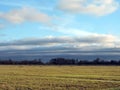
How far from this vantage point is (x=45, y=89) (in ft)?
121

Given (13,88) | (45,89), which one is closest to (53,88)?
(45,89)

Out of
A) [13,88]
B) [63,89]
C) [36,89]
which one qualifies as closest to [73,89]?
[63,89]

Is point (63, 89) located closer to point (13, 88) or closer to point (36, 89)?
point (36, 89)

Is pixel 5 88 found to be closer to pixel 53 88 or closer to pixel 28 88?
pixel 28 88

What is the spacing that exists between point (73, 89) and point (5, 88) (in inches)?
263

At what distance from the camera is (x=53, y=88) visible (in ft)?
124

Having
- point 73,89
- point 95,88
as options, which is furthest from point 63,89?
point 95,88

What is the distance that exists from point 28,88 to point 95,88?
6.65 m

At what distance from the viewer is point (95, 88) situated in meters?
38.2

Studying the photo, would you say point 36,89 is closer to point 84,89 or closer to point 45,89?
point 45,89

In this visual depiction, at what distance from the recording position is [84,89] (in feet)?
122

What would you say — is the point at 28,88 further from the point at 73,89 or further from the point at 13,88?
the point at 73,89

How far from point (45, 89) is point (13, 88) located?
3216 millimetres

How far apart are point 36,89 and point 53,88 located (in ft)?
6.14
